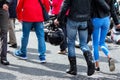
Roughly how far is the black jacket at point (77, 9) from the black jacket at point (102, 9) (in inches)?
11.7

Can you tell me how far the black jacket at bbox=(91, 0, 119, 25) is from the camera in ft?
23.6

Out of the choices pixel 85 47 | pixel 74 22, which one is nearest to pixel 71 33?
pixel 74 22

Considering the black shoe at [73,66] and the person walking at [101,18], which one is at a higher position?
the person walking at [101,18]

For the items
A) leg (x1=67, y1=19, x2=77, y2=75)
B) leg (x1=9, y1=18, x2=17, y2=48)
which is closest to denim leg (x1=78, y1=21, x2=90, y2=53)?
leg (x1=67, y1=19, x2=77, y2=75)

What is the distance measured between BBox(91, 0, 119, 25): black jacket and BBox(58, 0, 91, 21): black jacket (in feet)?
0.97

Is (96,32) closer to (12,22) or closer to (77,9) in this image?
(77,9)

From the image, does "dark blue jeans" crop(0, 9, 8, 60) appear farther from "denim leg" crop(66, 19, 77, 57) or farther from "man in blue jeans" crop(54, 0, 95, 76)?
"denim leg" crop(66, 19, 77, 57)

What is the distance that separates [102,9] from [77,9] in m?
0.62

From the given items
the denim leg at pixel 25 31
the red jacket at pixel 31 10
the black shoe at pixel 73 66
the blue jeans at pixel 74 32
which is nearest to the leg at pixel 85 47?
the blue jeans at pixel 74 32

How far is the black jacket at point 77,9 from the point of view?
Answer: 272 inches

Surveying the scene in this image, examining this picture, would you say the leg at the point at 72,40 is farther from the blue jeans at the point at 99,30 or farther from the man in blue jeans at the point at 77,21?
the blue jeans at the point at 99,30

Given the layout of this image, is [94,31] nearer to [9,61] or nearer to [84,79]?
[84,79]

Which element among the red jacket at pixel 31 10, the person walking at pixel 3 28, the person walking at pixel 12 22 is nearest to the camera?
the person walking at pixel 3 28

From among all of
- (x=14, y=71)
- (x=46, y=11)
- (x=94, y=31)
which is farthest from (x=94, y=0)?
(x=14, y=71)
